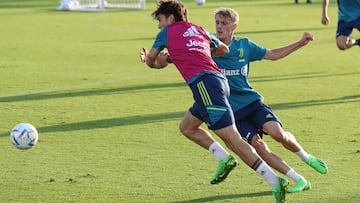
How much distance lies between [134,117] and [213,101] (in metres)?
5.11

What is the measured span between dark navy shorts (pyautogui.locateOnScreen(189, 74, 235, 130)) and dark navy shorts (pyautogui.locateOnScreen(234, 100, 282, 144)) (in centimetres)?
78

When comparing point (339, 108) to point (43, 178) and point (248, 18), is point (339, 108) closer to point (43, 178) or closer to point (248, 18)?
point (43, 178)

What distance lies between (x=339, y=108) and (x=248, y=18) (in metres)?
15.9

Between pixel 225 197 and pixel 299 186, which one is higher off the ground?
pixel 299 186

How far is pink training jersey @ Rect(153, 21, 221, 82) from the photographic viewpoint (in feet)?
26.3

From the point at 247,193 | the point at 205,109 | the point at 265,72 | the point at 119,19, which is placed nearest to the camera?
the point at 205,109

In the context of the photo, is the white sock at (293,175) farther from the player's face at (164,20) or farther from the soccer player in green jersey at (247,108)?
the player's face at (164,20)

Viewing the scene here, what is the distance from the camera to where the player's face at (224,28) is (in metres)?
8.84

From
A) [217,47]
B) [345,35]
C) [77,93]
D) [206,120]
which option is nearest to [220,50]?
[217,47]

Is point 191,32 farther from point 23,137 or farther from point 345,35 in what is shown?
point 345,35

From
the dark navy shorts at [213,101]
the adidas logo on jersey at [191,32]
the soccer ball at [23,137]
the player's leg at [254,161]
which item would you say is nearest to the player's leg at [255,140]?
the player's leg at [254,161]

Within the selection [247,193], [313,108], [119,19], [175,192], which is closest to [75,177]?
[175,192]

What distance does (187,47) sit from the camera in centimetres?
805

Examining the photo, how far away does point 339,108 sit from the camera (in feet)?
44.4
